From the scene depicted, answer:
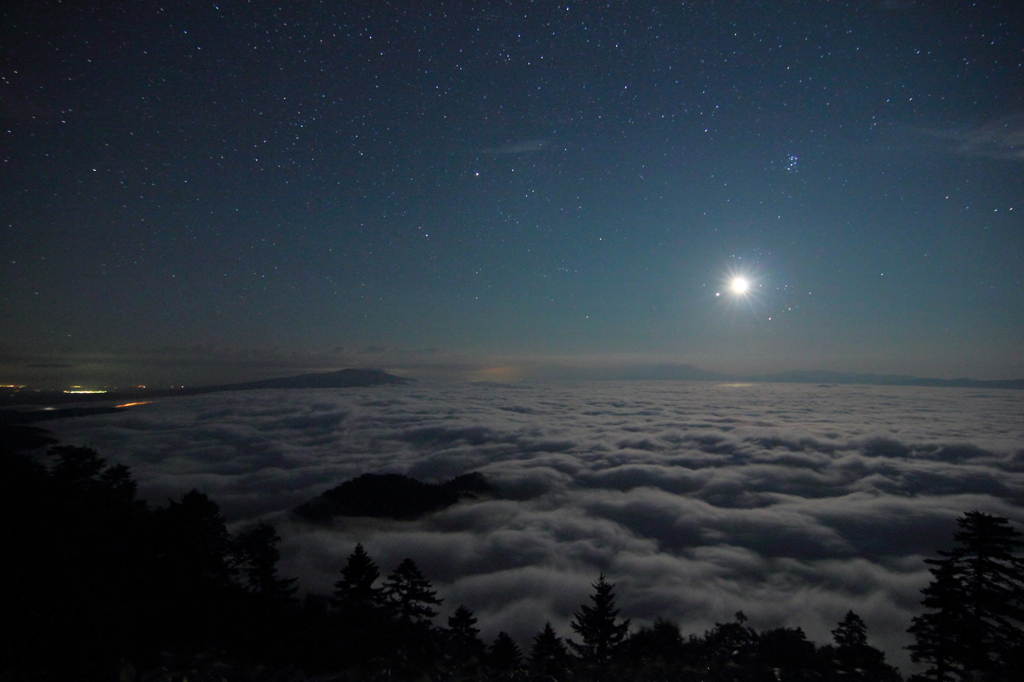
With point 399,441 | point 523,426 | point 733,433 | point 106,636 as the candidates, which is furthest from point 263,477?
point 733,433

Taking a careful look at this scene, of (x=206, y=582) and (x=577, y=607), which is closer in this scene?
(x=206, y=582)

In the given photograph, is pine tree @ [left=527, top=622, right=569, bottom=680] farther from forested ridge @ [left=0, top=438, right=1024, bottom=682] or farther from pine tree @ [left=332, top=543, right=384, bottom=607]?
pine tree @ [left=332, top=543, right=384, bottom=607]

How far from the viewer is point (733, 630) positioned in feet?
97.9

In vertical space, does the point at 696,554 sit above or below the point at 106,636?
below

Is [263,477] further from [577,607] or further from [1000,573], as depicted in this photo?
[1000,573]

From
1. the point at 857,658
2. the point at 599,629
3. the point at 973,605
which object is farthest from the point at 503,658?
the point at 973,605

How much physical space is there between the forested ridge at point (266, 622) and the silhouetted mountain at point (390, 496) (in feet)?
264

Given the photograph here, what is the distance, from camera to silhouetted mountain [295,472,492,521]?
108250mm

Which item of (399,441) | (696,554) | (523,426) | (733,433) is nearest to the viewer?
(696,554)

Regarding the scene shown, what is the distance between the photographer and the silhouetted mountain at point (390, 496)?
108250mm

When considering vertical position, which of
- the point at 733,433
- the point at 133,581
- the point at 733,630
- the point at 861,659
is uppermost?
the point at 133,581

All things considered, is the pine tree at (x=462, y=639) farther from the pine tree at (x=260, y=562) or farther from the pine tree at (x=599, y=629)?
the pine tree at (x=260, y=562)

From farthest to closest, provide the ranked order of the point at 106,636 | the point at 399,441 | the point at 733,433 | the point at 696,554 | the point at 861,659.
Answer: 1. the point at 399,441
2. the point at 733,433
3. the point at 696,554
4. the point at 861,659
5. the point at 106,636

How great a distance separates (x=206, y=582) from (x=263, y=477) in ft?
386
